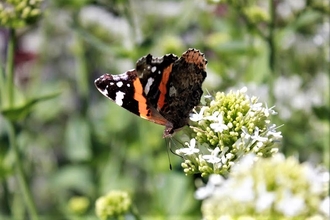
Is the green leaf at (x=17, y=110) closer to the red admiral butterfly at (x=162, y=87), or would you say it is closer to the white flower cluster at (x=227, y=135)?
the red admiral butterfly at (x=162, y=87)

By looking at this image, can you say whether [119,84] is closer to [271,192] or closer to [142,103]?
[142,103]

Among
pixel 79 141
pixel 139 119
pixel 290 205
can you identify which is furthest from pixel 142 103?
pixel 79 141

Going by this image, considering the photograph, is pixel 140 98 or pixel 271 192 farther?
pixel 140 98

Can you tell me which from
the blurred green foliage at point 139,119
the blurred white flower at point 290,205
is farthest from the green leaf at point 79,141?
the blurred white flower at point 290,205

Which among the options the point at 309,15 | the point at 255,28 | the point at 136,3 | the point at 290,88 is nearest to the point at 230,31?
the point at 290,88

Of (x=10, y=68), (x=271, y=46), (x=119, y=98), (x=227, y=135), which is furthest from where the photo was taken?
(x=271, y=46)

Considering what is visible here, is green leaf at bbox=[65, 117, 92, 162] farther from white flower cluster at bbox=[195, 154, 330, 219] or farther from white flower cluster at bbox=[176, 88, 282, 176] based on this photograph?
white flower cluster at bbox=[195, 154, 330, 219]
